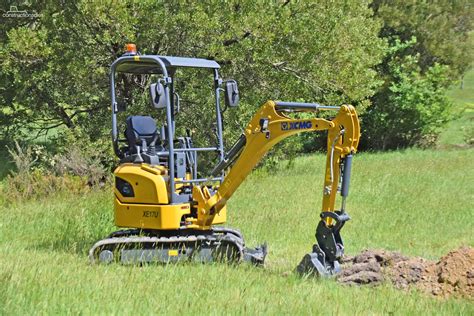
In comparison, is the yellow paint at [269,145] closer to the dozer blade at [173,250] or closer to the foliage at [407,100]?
the dozer blade at [173,250]

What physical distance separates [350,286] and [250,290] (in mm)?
1370

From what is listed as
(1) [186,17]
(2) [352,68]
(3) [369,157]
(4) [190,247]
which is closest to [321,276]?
(4) [190,247]

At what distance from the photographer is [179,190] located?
30.7 feet

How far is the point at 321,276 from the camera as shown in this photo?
26.2 feet

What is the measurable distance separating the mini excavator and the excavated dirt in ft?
1.17

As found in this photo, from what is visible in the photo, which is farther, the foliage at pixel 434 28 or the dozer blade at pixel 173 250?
the foliage at pixel 434 28

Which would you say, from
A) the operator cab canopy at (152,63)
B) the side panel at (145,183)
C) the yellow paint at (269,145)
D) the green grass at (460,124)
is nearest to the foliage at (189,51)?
the operator cab canopy at (152,63)

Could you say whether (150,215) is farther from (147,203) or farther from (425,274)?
(425,274)

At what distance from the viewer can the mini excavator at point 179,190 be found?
340 inches

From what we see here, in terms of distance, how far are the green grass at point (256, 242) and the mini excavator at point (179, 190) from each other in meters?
0.53

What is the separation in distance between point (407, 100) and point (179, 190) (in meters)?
21.4

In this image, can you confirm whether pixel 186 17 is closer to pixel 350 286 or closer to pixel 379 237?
pixel 379 237
